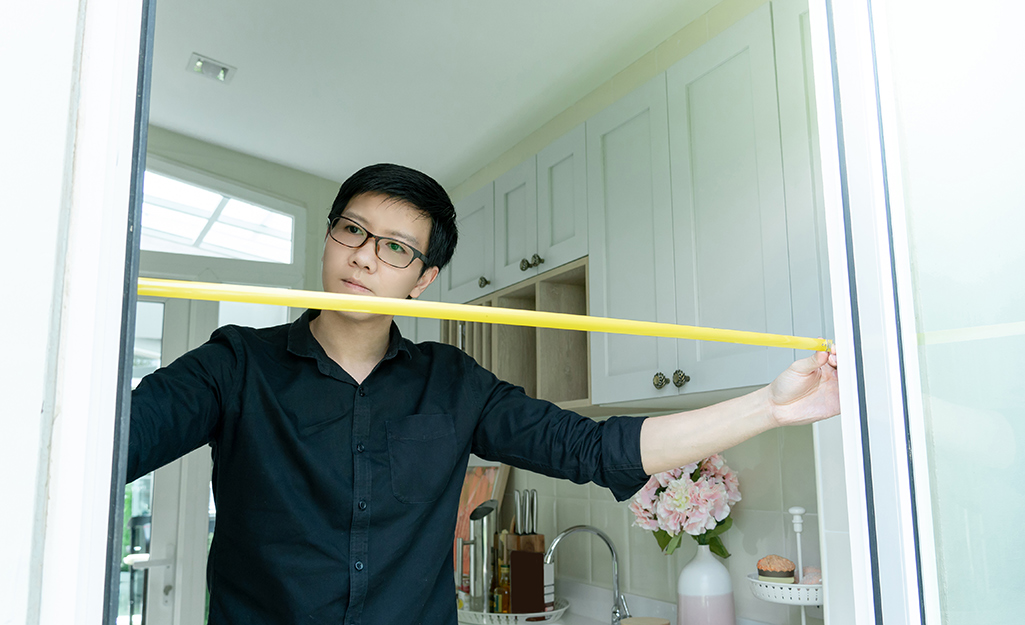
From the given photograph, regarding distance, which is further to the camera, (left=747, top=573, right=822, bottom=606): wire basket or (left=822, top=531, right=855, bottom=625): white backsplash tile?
(left=747, top=573, right=822, bottom=606): wire basket

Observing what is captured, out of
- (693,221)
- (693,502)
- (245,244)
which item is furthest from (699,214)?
(245,244)

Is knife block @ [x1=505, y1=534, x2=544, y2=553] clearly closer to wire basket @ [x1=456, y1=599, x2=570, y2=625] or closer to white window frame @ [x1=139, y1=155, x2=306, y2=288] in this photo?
wire basket @ [x1=456, y1=599, x2=570, y2=625]

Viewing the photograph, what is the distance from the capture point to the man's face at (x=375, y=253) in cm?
122

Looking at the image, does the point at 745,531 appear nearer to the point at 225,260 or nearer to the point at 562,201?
the point at 562,201

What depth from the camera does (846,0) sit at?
613 millimetres

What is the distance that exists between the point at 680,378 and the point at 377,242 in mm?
786

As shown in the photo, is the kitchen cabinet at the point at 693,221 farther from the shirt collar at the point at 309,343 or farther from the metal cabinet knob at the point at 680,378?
the shirt collar at the point at 309,343

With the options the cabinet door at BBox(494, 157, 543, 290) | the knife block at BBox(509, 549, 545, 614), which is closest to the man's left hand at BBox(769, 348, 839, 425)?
the cabinet door at BBox(494, 157, 543, 290)

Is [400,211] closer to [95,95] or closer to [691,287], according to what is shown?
[691,287]

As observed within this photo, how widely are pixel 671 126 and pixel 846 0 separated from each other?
123cm

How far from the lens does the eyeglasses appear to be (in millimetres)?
1259

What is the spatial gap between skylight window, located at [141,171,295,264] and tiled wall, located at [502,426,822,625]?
180cm

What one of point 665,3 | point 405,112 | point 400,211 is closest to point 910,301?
point 400,211

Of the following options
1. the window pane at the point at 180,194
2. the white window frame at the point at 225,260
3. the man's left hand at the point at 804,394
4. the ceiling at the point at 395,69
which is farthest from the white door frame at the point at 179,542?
the man's left hand at the point at 804,394
